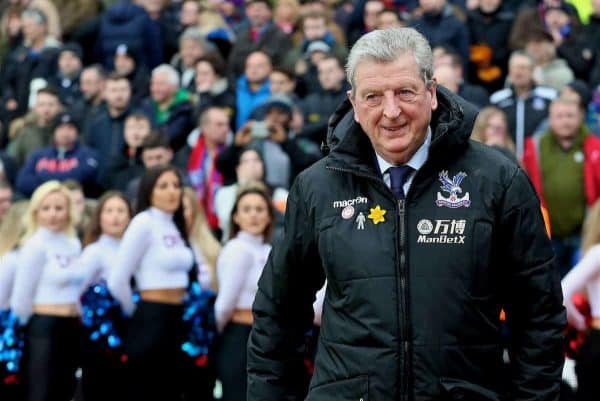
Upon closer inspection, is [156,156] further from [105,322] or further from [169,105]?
[105,322]

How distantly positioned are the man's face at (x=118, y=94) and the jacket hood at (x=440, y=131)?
10.8 m

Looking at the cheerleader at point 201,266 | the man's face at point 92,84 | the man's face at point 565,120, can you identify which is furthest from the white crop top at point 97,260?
the man's face at point 92,84

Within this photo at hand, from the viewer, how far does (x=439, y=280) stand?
4246 millimetres

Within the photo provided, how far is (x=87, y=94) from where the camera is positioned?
1648 cm

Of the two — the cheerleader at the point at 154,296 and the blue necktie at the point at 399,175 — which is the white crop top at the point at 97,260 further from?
the blue necktie at the point at 399,175

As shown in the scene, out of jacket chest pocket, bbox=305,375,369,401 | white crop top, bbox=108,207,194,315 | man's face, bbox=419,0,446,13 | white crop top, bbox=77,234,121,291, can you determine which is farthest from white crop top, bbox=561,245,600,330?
man's face, bbox=419,0,446,13

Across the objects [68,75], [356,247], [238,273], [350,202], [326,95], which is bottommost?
[238,273]

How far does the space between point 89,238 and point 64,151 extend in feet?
11.1

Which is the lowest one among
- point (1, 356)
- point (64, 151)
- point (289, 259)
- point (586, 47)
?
point (1, 356)

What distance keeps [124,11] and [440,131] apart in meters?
14.3

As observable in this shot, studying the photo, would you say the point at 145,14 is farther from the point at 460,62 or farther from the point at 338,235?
the point at 338,235

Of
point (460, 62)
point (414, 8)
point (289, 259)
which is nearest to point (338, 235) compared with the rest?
point (289, 259)

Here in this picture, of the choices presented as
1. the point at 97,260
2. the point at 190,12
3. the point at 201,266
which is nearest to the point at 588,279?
the point at 201,266

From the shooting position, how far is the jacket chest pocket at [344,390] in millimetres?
4273
